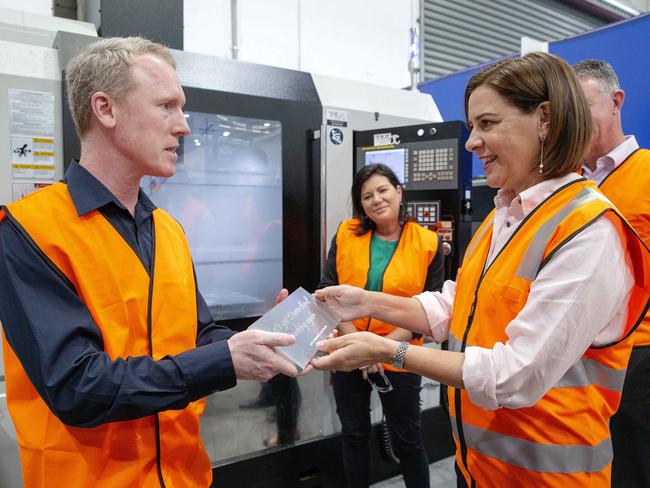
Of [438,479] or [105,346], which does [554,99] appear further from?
[438,479]

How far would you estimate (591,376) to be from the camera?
113 cm

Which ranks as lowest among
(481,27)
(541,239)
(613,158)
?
(541,239)

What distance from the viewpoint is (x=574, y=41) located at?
3666mm

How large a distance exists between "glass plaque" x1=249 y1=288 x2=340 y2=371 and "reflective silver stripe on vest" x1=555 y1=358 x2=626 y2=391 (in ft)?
2.02

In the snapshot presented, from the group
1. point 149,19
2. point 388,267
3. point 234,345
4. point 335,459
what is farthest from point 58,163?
point 335,459

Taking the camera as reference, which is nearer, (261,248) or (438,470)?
(261,248)

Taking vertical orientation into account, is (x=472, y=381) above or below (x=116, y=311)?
below

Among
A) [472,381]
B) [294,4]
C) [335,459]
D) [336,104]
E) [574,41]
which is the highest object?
[294,4]

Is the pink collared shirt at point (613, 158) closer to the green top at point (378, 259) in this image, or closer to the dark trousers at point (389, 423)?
the green top at point (378, 259)

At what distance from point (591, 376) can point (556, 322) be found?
22cm

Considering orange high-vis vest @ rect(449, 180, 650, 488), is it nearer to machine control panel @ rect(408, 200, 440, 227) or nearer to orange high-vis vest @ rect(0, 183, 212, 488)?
orange high-vis vest @ rect(0, 183, 212, 488)

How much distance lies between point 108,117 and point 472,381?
107 centimetres

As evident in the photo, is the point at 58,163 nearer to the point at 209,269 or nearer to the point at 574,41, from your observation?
the point at 209,269

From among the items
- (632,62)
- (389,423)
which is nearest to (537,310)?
(389,423)
